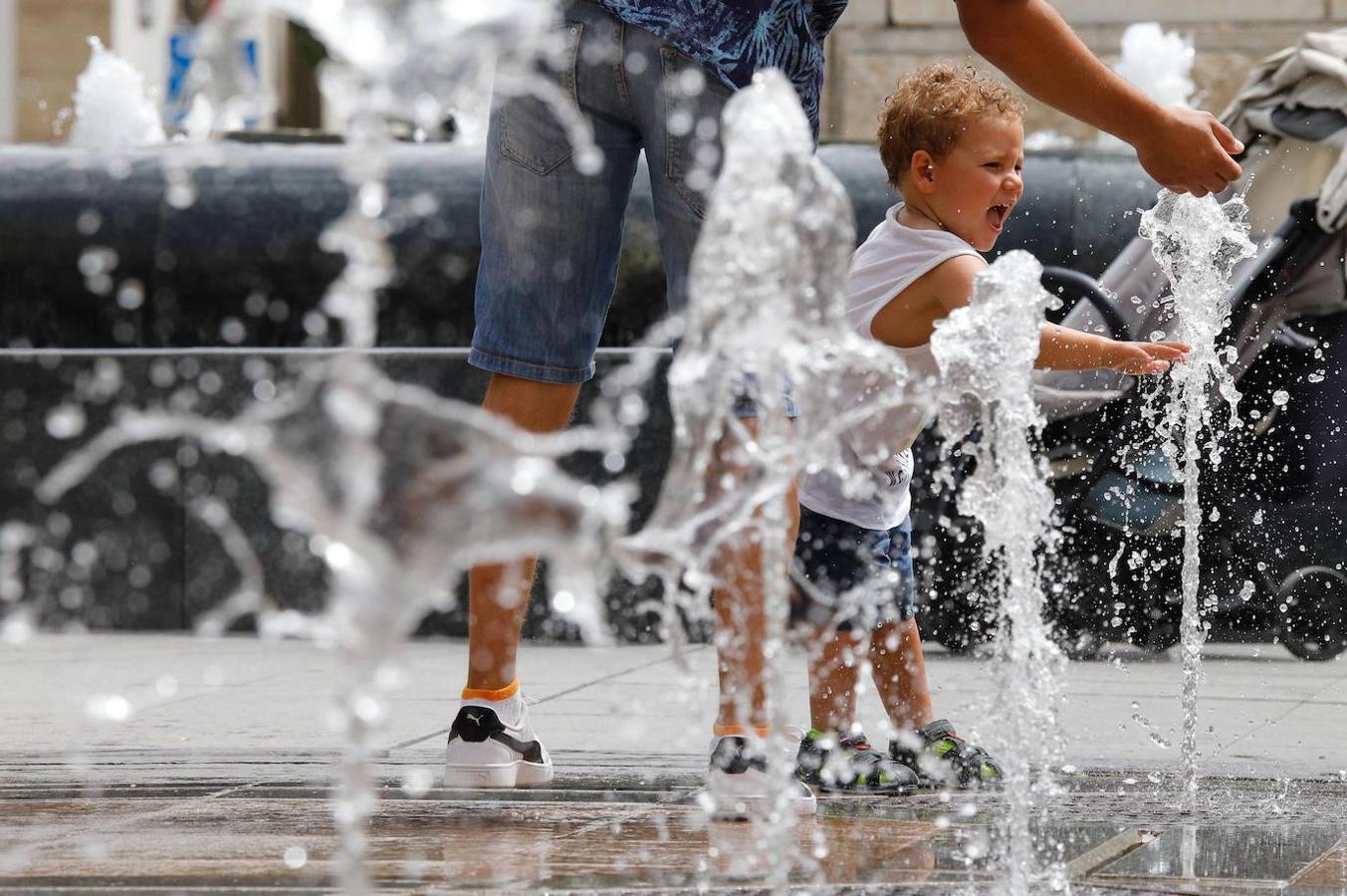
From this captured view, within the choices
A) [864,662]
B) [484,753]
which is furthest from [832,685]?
[484,753]

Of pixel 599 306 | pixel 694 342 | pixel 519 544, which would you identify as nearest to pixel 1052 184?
pixel 599 306

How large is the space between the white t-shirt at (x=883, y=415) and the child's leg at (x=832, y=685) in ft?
0.67

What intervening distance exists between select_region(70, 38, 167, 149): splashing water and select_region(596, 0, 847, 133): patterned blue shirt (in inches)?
153

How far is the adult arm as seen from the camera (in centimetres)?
287

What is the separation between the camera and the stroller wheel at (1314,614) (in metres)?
4.65

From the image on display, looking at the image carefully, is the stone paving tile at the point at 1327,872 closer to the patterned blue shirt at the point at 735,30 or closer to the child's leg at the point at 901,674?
the child's leg at the point at 901,674

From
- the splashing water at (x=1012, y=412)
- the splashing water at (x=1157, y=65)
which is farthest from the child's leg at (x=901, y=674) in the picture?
the splashing water at (x=1157, y=65)

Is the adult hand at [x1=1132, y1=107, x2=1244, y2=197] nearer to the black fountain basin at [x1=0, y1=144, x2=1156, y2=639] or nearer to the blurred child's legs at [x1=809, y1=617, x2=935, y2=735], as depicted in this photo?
the blurred child's legs at [x1=809, y1=617, x2=935, y2=735]

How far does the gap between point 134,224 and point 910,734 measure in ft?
9.85

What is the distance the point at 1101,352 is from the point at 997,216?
436 mm

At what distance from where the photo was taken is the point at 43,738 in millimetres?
3432

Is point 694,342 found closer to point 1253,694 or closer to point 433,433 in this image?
point 433,433

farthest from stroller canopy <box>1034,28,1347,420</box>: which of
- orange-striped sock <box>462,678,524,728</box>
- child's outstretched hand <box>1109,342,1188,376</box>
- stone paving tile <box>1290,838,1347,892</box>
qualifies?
stone paving tile <box>1290,838,1347,892</box>

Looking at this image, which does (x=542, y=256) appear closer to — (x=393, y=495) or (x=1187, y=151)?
(x=1187, y=151)
